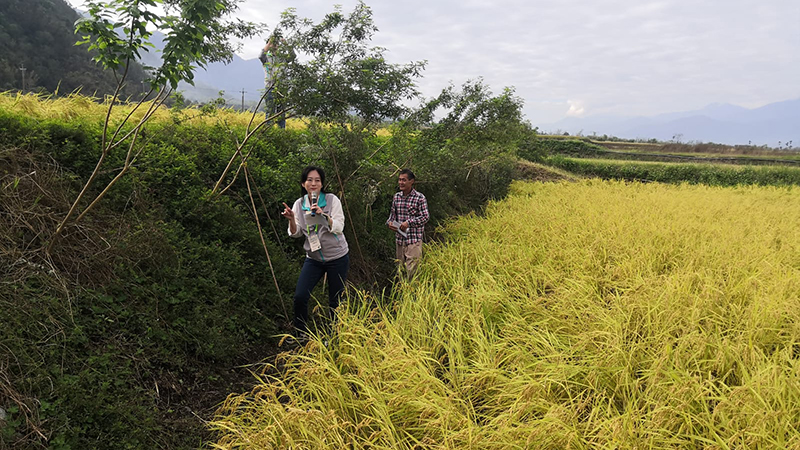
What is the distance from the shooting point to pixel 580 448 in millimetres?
1945

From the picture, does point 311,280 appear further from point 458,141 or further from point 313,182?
point 458,141

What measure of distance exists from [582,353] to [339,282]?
2.01 meters

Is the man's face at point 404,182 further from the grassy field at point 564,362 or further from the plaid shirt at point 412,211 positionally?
the grassy field at point 564,362

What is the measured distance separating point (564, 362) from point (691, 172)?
2309cm

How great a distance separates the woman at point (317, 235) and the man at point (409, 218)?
1185 millimetres

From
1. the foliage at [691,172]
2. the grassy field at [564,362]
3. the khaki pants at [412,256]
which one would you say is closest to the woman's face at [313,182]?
the grassy field at [564,362]

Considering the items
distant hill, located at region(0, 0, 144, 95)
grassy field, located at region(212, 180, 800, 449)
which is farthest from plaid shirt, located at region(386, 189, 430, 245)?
distant hill, located at region(0, 0, 144, 95)

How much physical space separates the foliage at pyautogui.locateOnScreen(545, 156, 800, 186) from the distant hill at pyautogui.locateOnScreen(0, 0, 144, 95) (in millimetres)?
24794

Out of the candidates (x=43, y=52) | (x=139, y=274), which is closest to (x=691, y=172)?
(x=139, y=274)

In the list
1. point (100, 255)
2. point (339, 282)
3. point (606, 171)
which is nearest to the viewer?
point (100, 255)

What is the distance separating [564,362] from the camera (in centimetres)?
258

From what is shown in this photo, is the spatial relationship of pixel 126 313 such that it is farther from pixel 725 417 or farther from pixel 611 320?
pixel 725 417

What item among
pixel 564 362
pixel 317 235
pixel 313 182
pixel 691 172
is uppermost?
pixel 691 172

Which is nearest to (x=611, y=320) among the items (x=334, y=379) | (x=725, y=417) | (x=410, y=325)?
(x=725, y=417)
